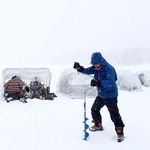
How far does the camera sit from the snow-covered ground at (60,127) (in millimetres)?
6500

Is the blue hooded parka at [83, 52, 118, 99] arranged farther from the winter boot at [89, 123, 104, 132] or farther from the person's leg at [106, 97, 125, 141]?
the winter boot at [89, 123, 104, 132]

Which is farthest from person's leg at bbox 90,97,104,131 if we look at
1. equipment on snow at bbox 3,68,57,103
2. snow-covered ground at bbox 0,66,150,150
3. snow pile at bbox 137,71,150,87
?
snow pile at bbox 137,71,150,87

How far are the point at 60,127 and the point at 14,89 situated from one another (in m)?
4.10

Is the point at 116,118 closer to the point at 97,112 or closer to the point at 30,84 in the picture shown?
the point at 97,112

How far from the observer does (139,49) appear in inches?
3081

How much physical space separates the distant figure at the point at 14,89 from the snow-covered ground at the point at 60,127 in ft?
1.33

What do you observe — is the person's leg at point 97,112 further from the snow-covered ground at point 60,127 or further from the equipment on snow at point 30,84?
the equipment on snow at point 30,84

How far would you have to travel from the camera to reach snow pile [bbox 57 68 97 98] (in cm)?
1325

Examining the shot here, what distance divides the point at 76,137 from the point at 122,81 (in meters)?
9.62

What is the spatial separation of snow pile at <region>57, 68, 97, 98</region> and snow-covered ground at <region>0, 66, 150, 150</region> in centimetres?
114

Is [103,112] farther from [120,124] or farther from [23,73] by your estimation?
[23,73]

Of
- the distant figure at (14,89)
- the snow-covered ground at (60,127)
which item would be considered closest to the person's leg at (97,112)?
the snow-covered ground at (60,127)

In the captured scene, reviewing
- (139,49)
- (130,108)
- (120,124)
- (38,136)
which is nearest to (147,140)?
(120,124)

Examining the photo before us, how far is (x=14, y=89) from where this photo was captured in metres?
11.5
